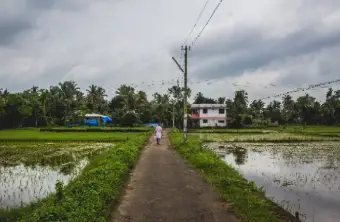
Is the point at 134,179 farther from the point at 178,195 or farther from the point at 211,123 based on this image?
the point at 211,123

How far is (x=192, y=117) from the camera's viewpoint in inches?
2876

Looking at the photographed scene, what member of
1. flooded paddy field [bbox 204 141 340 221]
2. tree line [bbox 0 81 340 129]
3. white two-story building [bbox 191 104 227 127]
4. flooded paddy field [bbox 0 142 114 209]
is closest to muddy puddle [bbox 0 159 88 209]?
flooded paddy field [bbox 0 142 114 209]

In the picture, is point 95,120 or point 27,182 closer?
point 27,182

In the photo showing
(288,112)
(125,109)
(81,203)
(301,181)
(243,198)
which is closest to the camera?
(81,203)

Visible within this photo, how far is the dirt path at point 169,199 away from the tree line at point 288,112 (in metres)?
55.7

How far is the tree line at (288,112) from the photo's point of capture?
232ft

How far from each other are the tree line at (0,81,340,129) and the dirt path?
4555cm

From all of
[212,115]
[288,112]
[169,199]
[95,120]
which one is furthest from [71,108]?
[169,199]

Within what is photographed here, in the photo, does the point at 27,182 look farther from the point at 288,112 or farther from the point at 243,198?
the point at 288,112

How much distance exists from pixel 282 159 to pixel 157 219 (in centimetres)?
1526

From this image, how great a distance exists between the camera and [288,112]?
8412cm

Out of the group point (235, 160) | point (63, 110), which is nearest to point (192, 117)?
point (63, 110)

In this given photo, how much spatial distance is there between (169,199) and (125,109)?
5766cm

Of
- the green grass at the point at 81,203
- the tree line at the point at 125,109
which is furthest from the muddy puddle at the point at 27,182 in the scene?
the tree line at the point at 125,109
